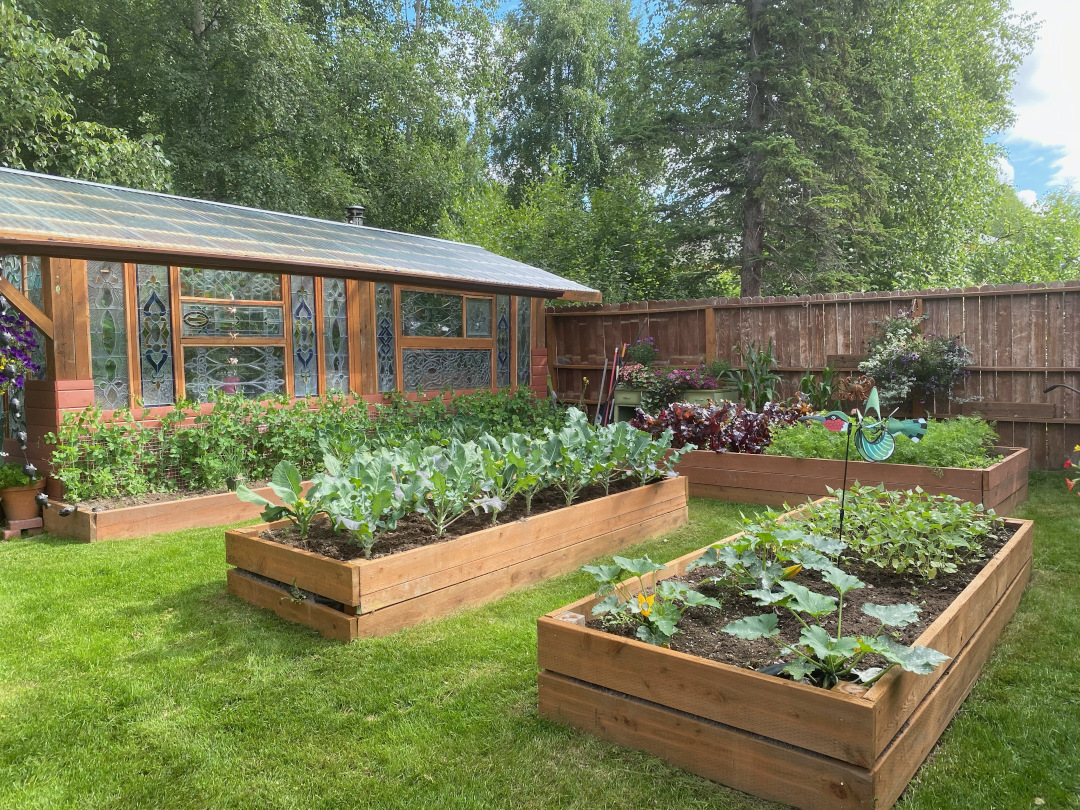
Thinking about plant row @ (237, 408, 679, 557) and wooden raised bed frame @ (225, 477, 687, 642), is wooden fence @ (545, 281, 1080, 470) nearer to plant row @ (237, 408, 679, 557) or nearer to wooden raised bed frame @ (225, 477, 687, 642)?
plant row @ (237, 408, 679, 557)

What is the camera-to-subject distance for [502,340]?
9.48m

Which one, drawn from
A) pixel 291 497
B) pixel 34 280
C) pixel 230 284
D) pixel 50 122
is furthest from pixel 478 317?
pixel 50 122

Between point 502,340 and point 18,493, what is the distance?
5547 millimetres

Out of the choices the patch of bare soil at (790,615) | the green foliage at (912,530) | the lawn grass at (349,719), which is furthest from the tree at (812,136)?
the lawn grass at (349,719)

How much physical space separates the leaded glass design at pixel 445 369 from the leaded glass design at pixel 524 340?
0.61m

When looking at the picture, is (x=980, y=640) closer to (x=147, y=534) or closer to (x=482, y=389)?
(x=147, y=534)

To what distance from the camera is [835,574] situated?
7.84ft

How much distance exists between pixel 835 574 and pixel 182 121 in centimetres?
1632

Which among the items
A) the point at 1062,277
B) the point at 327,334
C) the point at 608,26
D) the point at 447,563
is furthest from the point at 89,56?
the point at 1062,277

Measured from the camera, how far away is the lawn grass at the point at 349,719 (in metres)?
2.12

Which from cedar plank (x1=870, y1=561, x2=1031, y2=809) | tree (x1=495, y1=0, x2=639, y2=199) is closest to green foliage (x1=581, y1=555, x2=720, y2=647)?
cedar plank (x1=870, y1=561, x2=1031, y2=809)

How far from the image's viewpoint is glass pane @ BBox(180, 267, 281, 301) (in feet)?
21.1

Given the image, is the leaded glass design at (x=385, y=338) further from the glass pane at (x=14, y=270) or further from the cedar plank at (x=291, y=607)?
the cedar plank at (x=291, y=607)

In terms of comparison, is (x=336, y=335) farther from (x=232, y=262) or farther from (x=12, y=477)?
(x=12, y=477)
